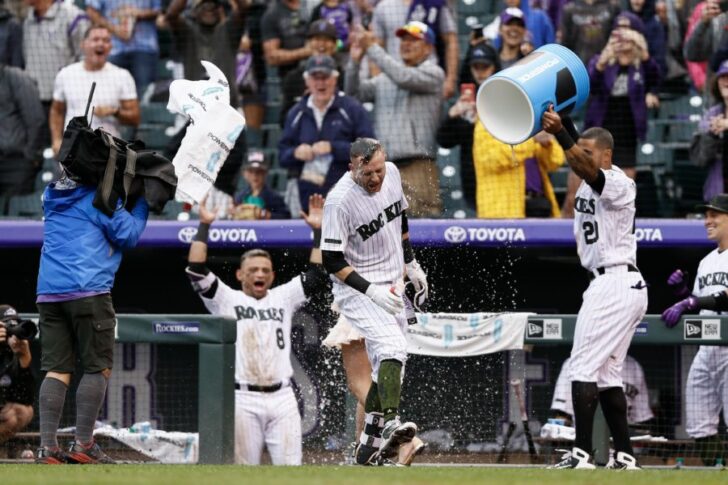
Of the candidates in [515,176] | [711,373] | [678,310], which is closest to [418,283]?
[678,310]

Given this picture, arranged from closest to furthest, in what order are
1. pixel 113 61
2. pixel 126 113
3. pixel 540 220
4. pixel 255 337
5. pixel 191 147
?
pixel 191 147, pixel 255 337, pixel 540 220, pixel 126 113, pixel 113 61

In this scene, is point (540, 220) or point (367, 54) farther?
point (367, 54)

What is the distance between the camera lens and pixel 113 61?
11.6 metres

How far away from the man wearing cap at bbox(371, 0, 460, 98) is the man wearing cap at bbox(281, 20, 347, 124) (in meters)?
0.40

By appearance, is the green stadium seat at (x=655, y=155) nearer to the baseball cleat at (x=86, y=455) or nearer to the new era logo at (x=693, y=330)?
the new era logo at (x=693, y=330)

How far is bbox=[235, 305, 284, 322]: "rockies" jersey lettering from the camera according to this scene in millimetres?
8766

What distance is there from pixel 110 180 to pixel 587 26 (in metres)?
5.35

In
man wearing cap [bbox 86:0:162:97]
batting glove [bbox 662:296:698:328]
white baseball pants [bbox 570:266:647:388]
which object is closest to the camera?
white baseball pants [bbox 570:266:647:388]

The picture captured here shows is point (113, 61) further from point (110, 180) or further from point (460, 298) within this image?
point (110, 180)

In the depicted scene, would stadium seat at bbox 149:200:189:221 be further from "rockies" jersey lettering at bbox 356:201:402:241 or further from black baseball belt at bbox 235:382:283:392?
Result: "rockies" jersey lettering at bbox 356:201:402:241

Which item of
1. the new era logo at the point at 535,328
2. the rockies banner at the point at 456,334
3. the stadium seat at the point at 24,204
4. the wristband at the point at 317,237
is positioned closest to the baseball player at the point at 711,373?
the new era logo at the point at 535,328

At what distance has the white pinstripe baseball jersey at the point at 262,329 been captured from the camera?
8.70 metres

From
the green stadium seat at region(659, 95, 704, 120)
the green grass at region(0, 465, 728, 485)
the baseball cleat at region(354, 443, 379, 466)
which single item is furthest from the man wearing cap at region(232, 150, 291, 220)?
the green grass at region(0, 465, 728, 485)

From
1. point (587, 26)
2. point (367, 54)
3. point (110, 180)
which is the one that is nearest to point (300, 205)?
point (367, 54)
